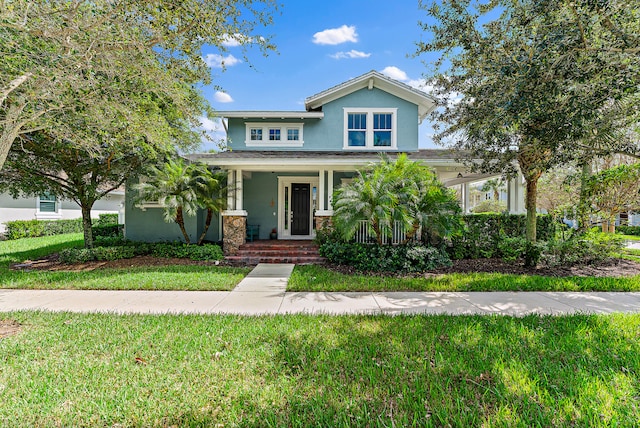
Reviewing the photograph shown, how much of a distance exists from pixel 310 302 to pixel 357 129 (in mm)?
9203

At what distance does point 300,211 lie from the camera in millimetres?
12688

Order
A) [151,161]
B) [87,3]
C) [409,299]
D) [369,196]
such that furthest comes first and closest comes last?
[151,161], [369,196], [409,299], [87,3]

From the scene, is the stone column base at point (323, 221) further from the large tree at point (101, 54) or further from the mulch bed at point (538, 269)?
the large tree at point (101, 54)

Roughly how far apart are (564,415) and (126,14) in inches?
288

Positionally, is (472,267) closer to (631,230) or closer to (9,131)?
(9,131)

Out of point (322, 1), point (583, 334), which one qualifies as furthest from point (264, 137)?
point (583, 334)

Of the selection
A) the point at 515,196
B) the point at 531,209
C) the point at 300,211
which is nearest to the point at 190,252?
the point at 300,211

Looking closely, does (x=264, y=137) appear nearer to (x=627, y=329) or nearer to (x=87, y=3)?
(x=87, y=3)

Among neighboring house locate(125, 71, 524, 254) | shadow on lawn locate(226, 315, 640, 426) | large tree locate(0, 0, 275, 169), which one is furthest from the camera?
neighboring house locate(125, 71, 524, 254)

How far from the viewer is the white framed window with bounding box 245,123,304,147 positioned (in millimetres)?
12711

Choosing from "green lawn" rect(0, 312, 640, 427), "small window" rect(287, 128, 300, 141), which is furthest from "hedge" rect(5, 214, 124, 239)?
"green lawn" rect(0, 312, 640, 427)

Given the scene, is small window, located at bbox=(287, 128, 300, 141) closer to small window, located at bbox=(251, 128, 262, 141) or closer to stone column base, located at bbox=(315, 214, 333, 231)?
small window, located at bbox=(251, 128, 262, 141)

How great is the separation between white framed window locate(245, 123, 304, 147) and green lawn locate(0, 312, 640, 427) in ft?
31.3

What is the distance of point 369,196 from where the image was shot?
7508mm
